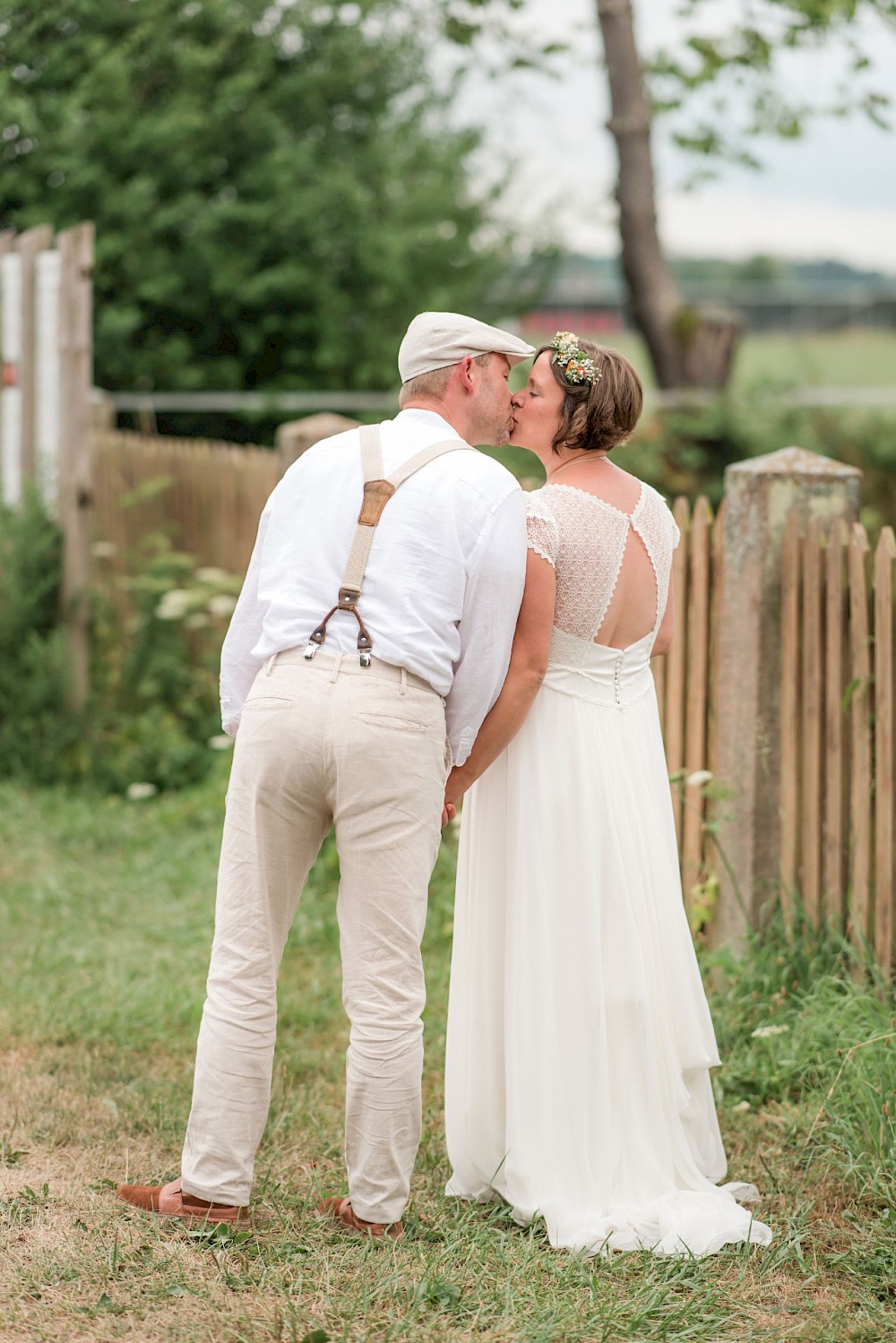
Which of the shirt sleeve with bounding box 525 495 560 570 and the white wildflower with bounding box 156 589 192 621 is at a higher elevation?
the shirt sleeve with bounding box 525 495 560 570

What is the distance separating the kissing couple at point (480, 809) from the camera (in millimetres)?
3154

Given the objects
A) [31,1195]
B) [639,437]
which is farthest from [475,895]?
[639,437]

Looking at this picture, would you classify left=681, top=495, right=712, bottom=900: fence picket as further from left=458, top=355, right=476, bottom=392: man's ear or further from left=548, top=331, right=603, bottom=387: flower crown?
left=458, top=355, right=476, bottom=392: man's ear

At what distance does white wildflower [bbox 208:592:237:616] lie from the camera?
23.4ft

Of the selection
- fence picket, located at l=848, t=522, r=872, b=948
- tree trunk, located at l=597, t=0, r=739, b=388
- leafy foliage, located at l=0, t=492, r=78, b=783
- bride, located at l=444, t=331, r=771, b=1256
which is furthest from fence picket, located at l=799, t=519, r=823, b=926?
tree trunk, located at l=597, t=0, r=739, b=388

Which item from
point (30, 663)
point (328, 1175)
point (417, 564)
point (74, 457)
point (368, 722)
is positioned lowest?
point (328, 1175)

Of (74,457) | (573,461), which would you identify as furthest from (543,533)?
(74,457)

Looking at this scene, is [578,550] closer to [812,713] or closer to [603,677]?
[603,677]

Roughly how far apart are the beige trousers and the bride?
288mm

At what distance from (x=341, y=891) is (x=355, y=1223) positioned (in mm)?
751

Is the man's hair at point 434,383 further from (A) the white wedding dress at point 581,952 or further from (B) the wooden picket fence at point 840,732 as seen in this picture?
(B) the wooden picket fence at point 840,732

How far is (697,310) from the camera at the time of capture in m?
10.9

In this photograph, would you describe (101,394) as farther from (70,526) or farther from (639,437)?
(639,437)

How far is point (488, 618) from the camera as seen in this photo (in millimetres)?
3221
